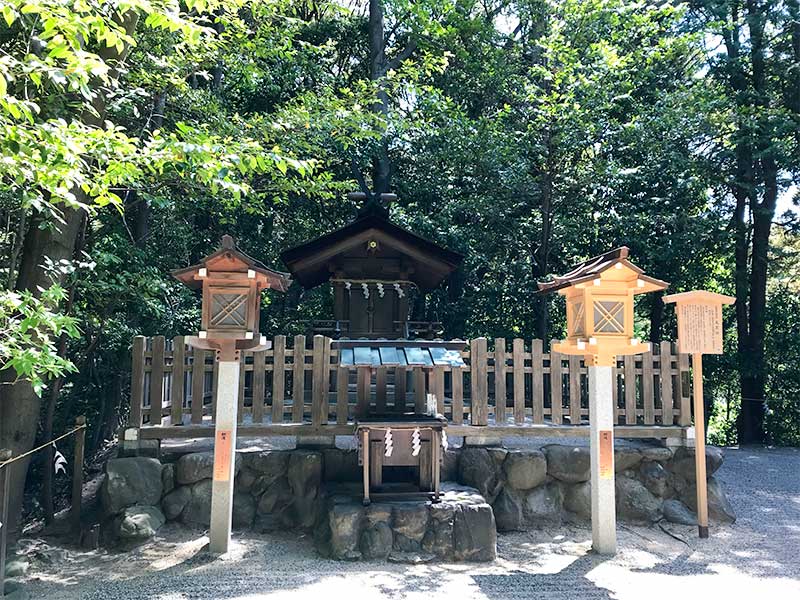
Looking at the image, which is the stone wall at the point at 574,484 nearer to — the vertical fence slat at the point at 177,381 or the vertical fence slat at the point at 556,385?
the vertical fence slat at the point at 556,385

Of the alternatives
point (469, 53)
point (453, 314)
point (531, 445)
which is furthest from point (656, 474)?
point (469, 53)

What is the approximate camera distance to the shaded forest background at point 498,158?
8.88 meters

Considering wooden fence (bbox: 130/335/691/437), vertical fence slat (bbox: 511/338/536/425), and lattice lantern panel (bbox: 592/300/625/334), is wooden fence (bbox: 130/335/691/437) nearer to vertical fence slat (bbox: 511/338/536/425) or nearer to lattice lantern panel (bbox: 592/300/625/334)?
vertical fence slat (bbox: 511/338/536/425)

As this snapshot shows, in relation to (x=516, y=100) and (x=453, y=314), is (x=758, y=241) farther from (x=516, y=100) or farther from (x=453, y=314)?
(x=453, y=314)

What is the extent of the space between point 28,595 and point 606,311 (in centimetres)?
659

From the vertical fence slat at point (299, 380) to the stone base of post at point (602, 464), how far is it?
3.77 metres

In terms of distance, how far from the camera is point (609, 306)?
245 inches

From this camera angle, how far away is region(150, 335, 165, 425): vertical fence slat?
7084 mm

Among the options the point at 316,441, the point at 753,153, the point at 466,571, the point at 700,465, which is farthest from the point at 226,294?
the point at 753,153

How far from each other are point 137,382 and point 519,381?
519 cm

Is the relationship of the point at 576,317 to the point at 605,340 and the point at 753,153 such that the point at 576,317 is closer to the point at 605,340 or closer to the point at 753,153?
the point at 605,340

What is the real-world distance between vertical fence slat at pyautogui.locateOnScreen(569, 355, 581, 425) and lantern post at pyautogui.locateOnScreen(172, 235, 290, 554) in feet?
14.9

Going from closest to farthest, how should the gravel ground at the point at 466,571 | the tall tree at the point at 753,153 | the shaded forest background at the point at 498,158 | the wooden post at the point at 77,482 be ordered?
the gravel ground at the point at 466,571
the wooden post at the point at 77,482
the shaded forest background at the point at 498,158
the tall tree at the point at 753,153

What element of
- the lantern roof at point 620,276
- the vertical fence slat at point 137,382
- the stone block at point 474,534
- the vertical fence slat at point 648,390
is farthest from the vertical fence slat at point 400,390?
the vertical fence slat at point 648,390
